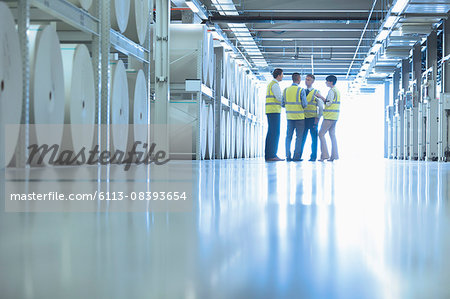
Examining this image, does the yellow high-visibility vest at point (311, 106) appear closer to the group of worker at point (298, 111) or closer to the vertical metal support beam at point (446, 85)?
the group of worker at point (298, 111)

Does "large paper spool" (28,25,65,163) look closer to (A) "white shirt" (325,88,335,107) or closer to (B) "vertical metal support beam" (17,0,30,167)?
(B) "vertical metal support beam" (17,0,30,167)

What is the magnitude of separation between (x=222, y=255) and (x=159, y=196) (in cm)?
115

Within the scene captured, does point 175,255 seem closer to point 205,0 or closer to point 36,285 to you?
point 36,285

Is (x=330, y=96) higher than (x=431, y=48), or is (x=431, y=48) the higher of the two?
(x=431, y=48)

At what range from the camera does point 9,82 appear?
3320mm

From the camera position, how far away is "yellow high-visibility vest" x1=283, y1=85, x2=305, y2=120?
1082 cm

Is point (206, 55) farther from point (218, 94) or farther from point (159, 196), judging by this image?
point (159, 196)

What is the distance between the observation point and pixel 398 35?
567 inches

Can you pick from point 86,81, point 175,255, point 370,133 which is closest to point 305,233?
point 175,255

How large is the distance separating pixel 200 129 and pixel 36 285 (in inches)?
359

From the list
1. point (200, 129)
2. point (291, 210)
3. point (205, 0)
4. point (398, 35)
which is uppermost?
point (205, 0)

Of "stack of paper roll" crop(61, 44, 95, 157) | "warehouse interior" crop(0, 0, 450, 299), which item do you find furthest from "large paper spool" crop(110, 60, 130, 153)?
"stack of paper roll" crop(61, 44, 95, 157)

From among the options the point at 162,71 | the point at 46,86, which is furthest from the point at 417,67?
the point at 46,86

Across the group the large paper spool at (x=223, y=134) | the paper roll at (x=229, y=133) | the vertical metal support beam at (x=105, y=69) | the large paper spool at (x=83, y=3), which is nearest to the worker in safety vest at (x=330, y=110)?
the large paper spool at (x=223, y=134)
